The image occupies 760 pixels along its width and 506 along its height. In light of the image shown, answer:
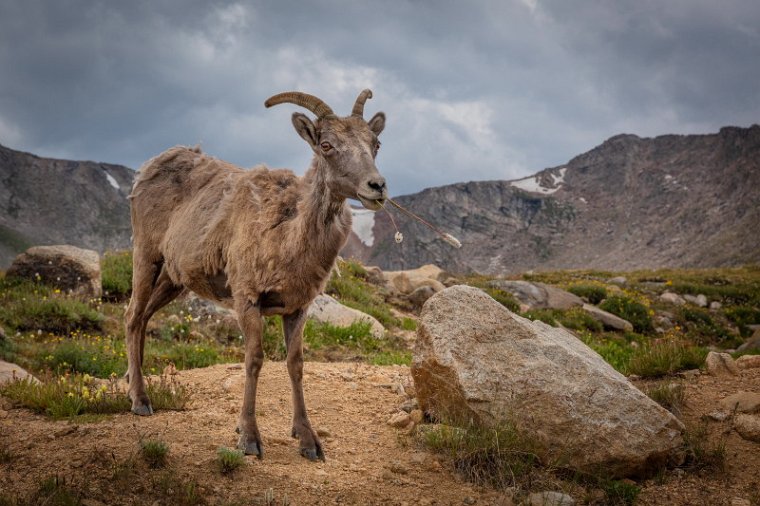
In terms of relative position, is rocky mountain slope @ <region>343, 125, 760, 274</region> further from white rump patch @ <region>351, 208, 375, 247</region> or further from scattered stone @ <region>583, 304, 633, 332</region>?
scattered stone @ <region>583, 304, 633, 332</region>

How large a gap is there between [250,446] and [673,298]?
893 inches

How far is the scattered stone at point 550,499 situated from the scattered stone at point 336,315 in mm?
7582

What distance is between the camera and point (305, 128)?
5871 millimetres

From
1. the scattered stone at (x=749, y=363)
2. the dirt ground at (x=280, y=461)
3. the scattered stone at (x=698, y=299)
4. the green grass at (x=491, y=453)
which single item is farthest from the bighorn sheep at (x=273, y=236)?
the scattered stone at (x=698, y=299)

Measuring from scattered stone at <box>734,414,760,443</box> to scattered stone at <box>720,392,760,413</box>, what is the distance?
0.14m

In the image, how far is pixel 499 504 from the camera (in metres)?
4.61

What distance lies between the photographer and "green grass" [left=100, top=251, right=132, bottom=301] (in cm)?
1375

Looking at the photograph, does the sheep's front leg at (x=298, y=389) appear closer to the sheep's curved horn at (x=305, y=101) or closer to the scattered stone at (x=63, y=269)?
the sheep's curved horn at (x=305, y=101)

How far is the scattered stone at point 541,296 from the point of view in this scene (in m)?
20.0

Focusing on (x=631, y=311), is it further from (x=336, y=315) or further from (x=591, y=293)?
(x=336, y=315)

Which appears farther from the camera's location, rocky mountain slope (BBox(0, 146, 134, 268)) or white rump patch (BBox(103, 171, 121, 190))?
white rump patch (BBox(103, 171, 121, 190))

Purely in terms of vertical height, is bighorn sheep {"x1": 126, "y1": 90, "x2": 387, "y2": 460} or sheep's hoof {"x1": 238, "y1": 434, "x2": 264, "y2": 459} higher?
bighorn sheep {"x1": 126, "y1": 90, "x2": 387, "y2": 460}

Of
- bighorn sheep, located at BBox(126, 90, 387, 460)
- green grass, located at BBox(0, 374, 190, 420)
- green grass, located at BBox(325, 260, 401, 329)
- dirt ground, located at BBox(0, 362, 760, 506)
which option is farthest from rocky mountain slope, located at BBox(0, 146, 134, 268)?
dirt ground, located at BBox(0, 362, 760, 506)

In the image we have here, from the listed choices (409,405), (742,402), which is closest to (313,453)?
(409,405)
